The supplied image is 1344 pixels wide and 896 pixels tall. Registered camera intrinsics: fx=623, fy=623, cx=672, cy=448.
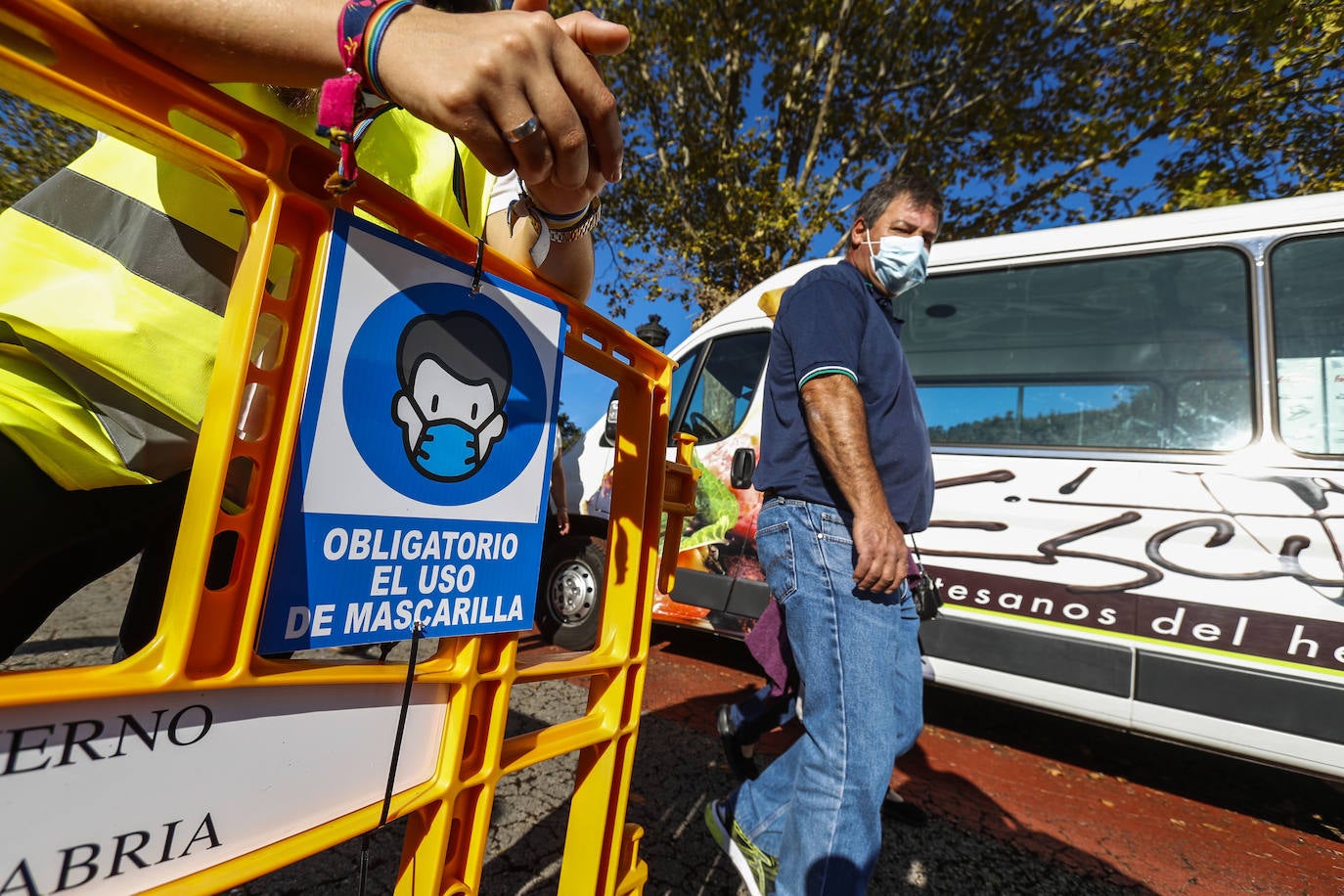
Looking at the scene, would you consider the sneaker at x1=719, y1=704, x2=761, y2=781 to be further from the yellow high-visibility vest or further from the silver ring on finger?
the silver ring on finger

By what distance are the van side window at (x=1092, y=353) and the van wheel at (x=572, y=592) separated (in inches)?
91.9

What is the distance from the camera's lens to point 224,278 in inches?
30.6

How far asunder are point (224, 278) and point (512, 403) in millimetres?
379


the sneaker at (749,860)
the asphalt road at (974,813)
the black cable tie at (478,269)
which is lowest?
the asphalt road at (974,813)

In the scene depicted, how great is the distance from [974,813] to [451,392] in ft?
9.28

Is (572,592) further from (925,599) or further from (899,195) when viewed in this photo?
(899,195)

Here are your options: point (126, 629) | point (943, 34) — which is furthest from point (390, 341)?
point (943, 34)

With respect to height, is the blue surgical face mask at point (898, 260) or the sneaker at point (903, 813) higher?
the blue surgical face mask at point (898, 260)

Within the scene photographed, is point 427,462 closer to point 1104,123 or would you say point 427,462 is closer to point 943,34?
point 1104,123

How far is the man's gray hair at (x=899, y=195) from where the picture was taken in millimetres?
2092

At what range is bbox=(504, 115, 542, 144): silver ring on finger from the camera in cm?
64

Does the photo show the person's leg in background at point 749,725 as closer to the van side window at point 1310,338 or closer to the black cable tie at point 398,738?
the black cable tie at point 398,738

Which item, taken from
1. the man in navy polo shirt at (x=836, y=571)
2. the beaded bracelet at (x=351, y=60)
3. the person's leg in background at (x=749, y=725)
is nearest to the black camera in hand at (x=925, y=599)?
the man in navy polo shirt at (x=836, y=571)

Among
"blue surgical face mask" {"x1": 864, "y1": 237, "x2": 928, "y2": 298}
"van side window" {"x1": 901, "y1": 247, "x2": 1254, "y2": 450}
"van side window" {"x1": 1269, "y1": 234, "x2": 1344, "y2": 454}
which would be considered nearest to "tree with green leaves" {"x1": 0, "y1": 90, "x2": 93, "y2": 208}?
"blue surgical face mask" {"x1": 864, "y1": 237, "x2": 928, "y2": 298}
